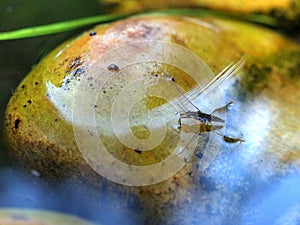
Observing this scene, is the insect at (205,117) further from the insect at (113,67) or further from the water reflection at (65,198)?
the water reflection at (65,198)

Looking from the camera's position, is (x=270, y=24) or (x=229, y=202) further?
(x=270, y=24)

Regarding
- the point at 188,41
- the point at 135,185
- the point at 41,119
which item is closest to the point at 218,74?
the point at 188,41

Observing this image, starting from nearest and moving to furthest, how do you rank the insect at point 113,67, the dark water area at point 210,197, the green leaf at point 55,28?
the dark water area at point 210,197, the insect at point 113,67, the green leaf at point 55,28

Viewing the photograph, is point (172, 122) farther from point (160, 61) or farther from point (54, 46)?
point (54, 46)

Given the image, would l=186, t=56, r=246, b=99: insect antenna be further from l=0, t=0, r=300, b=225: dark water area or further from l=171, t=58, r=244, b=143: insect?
l=0, t=0, r=300, b=225: dark water area

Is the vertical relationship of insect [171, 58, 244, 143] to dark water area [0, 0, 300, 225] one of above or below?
above

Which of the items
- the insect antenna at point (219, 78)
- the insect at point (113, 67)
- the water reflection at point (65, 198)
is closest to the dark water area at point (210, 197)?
the water reflection at point (65, 198)

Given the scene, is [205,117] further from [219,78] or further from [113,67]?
[113,67]

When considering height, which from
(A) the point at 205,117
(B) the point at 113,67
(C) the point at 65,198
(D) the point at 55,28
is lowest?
(C) the point at 65,198

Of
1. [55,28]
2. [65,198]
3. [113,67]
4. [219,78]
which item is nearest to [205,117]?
[219,78]

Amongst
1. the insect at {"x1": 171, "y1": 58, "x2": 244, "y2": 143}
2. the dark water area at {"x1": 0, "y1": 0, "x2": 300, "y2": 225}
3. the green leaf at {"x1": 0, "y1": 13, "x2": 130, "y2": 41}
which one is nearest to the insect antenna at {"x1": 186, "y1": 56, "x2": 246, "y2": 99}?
the insect at {"x1": 171, "y1": 58, "x2": 244, "y2": 143}

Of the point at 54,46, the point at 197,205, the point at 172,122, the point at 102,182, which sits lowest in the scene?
the point at 197,205
